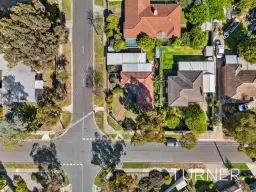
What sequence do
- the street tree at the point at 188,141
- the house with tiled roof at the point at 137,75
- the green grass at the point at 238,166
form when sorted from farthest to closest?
the green grass at the point at 238,166, the house with tiled roof at the point at 137,75, the street tree at the point at 188,141

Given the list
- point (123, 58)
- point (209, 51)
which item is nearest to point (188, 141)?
point (209, 51)

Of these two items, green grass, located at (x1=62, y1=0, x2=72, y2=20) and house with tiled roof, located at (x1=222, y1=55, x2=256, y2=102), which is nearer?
house with tiled roof, located at (x1=222, y1=55, x2=256, y2=102)

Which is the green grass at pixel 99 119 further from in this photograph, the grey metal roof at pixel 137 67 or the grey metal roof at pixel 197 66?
the grey metal roof at pixel 197 66

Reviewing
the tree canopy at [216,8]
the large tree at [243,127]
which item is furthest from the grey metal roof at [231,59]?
the large tree at [243,127]

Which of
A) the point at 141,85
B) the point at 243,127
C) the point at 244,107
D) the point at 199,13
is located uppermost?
the point at 199,13

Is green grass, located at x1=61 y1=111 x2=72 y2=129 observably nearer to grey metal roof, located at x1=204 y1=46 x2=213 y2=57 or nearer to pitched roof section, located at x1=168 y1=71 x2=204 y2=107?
pitched roof section, located at x1=168 y1=71 x2=204 y2=107

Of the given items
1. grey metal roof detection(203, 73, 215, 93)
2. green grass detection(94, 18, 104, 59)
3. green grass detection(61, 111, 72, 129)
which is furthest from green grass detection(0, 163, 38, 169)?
grey metal roof detection(203, 73, 215, 93)

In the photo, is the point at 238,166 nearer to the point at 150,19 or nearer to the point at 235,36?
the point at 235,36
